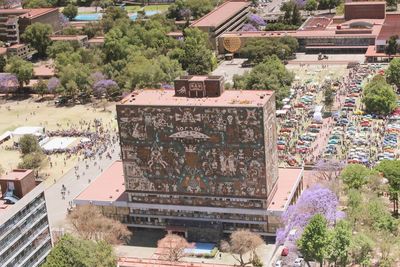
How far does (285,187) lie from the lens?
73.7 metres

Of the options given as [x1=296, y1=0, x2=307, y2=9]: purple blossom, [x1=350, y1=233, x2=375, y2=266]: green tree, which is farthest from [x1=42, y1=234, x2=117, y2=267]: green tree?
[x1=296, y1=0, x2=307, y2=9]: purple blossom

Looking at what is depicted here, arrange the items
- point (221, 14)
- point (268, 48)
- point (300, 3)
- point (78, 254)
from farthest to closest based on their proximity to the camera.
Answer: point (300, 3)
point (221, 14)
point (268, 48)
point (78, 254)

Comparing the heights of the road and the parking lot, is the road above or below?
below

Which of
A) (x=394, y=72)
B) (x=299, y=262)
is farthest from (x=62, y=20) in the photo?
(x=299, y=262)

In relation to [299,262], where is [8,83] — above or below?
above

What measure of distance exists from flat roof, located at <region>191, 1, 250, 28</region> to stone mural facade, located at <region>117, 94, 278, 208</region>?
2814 inches

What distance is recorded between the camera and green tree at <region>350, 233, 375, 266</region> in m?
59.1

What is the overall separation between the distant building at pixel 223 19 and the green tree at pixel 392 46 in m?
33.9

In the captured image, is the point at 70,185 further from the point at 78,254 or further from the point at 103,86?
the point at 103,86

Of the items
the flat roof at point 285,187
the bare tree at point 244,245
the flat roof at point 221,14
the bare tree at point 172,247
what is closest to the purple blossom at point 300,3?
the flat roof at point 221,14

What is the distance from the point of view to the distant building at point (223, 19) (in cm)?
13918

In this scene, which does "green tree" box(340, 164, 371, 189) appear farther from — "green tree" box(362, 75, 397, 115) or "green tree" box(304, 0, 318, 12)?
"green tree" box(304, 0, 318, 12)

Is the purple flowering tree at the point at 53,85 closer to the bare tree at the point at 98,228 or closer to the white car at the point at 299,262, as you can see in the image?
the bare tree at the point at 98,228

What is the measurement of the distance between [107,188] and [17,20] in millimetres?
83641
